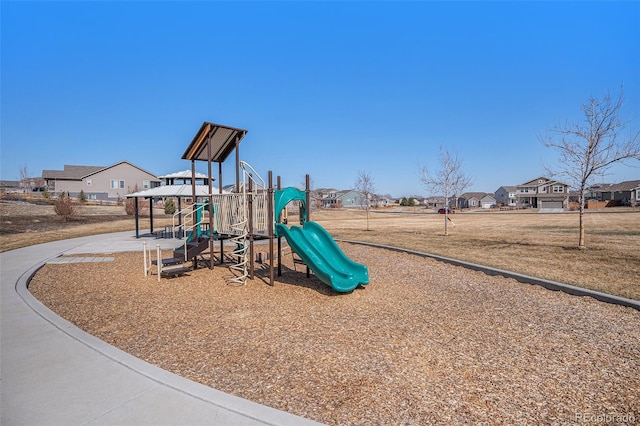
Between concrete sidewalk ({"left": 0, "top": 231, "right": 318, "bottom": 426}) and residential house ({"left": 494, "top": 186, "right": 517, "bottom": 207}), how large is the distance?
10411 cm

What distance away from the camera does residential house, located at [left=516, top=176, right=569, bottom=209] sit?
73062 mm

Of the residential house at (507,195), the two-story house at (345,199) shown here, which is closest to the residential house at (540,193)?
the residential house at (507,195)

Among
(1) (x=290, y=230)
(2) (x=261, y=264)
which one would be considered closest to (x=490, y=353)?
(1) (x=290, y=230)

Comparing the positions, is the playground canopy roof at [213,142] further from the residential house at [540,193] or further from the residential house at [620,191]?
the residential house at [620,191]

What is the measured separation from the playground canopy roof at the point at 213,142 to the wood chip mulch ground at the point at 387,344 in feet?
14.9

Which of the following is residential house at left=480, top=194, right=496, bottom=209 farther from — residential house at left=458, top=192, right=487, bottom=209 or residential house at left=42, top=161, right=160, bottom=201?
residential house at left=42, top=161, right=160, bottom=201

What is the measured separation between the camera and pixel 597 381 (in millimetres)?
4016

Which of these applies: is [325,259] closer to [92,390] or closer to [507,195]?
[92,390]

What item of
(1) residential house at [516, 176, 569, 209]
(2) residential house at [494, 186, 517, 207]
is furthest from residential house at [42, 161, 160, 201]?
(2) residential house at [494, 186, 517, 207]

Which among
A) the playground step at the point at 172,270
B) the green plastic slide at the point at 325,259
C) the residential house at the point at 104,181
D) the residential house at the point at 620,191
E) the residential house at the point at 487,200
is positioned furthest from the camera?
the residential house at the point at 487,200

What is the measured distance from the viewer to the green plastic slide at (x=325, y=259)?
25.2 ft

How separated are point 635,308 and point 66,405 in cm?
913

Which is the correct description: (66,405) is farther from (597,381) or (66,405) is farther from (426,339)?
(597,381)

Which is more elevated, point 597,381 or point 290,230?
point 290,230
